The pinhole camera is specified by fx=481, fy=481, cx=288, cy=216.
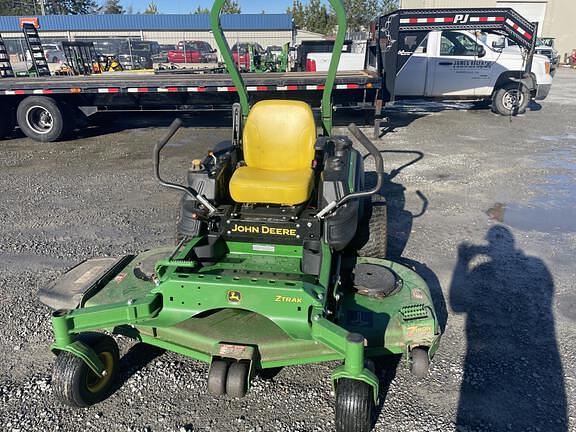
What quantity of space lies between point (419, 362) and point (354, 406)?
604 mm

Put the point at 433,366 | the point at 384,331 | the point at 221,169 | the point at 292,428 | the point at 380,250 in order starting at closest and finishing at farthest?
1. the point at 292,428
2. the point at 384,331
3. the point at 433,366
4. the point at 221,169
5. the point at 380,250

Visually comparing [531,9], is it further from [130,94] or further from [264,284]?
[264,284]

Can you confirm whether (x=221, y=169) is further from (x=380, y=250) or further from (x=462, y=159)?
(x=462, y=159)

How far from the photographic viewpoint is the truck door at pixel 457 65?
445 inches

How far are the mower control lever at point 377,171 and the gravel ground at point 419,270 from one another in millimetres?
1011

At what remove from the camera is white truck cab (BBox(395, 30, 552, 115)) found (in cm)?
1123

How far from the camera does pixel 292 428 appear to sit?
258 centimetres

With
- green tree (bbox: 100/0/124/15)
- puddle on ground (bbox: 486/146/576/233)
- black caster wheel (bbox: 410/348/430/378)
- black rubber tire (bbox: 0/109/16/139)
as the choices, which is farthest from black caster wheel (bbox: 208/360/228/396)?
green tree (bbox: 100/0/124/15)

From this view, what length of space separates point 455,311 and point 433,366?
0.71 metres

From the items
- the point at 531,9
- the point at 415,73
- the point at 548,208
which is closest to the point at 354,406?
the point at 548,208

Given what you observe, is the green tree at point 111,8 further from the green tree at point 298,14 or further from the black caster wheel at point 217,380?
the black caster wheel at point 217,380

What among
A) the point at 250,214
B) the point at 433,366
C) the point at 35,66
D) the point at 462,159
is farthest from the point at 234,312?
the point at 35,66

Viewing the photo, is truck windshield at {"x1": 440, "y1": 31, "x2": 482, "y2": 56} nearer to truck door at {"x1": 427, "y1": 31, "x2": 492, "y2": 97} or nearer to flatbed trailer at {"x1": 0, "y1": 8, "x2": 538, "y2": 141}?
truck door at {"x1": 427, "y1": 31, "x2": 492, "y2": 97}

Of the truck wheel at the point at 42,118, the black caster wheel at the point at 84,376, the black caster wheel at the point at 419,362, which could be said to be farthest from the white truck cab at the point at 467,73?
the black caster wheel at the point at 84,376
